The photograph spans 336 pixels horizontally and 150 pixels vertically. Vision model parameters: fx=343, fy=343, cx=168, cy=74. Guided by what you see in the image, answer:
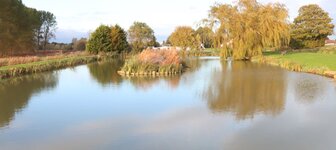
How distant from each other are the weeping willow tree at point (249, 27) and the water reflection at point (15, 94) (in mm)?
17361

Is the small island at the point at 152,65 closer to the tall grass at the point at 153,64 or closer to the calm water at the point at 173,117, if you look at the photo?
the tall grass at the point at 153,64

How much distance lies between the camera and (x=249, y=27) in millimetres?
28266

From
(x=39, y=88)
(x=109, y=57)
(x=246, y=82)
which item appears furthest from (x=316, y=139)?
(x=109, y=57)

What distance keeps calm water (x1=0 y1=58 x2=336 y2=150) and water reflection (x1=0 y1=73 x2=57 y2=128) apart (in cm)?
3

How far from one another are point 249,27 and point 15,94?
2035cm

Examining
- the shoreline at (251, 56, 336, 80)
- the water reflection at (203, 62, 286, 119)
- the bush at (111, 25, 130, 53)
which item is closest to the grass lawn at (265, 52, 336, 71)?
the shoreline at (251, 56, 336, 80)

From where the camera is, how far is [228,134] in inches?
269

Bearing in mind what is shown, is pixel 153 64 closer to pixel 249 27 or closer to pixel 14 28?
pixel 249 27

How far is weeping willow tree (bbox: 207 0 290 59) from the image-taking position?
28375mm

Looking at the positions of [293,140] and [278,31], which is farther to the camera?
[278,31]

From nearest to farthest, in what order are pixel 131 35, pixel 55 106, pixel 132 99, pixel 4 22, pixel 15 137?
1. pixel 15 137
2. pixel 55 106
3. pixel 132 99
4. pixel 4 22
5. pixel 131 35

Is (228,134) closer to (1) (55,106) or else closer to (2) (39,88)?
(1) (55,106)

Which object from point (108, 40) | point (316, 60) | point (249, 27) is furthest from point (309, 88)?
point (108, 40)

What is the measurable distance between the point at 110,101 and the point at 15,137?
4305 mm
